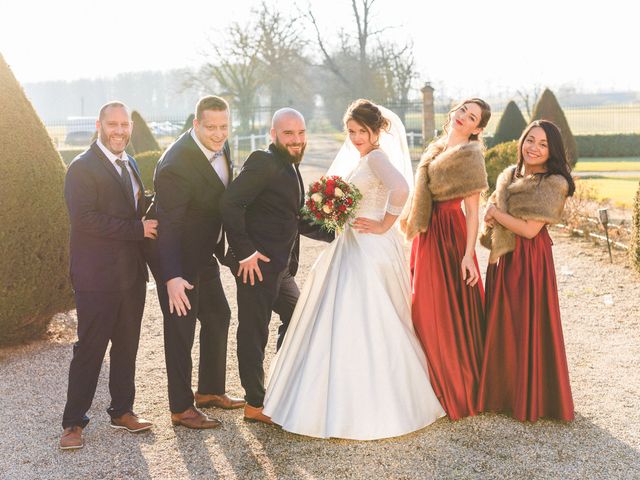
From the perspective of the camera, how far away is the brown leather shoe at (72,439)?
4.29 meters

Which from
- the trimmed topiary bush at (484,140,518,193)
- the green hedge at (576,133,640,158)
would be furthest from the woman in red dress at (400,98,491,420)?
the green hedge at (576,133,640,158)

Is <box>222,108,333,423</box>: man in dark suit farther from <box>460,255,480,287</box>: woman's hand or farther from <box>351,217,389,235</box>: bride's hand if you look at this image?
<box>460,255,480,287</box>: woman's hand

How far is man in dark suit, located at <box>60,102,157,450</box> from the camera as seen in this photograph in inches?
166

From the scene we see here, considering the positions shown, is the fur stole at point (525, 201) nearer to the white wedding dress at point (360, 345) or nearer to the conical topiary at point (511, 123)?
the white wedding dress at point (360, 345)

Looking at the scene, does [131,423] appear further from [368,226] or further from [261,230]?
[368,226]

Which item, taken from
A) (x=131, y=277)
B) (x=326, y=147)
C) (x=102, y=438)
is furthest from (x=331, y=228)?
(x=326, y=147)

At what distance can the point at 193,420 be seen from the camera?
454 cm

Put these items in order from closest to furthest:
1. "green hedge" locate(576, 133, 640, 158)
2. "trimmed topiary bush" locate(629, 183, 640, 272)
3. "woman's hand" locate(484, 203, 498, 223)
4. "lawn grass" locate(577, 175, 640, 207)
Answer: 1. "woman's hand" locate(484, 203, 498, 223)
2. "trimmed topiary bush" locate(629, 183, 640, 272)
3. "lawn grass" locate(577, 175, 640, 207)
4. "green hedge" locate(576, 133, 640, 158)

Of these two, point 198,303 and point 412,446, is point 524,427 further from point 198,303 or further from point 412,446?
point 198,303

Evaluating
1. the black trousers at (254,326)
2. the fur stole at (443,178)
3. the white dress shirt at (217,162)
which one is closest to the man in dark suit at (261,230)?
the black trousers at (254,326)

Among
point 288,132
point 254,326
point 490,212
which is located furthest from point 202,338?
point 490,212

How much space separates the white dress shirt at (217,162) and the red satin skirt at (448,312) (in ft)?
4.63

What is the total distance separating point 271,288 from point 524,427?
1864mm

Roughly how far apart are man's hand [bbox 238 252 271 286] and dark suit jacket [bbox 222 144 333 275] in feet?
0.15
